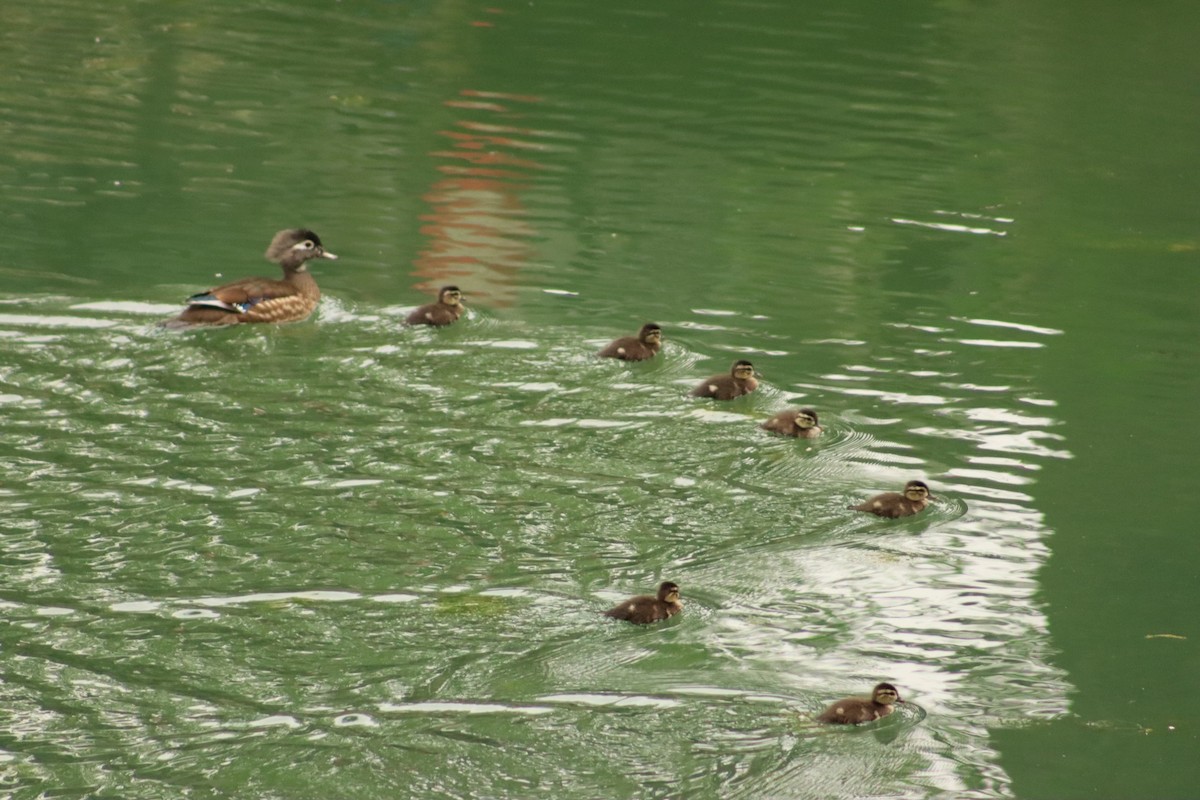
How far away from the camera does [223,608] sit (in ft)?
25.1

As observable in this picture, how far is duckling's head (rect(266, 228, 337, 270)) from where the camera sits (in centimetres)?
1241

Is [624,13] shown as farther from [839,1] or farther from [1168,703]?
[1168,703]

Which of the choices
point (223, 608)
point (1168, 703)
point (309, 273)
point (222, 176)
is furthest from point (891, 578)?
point (222, 176)

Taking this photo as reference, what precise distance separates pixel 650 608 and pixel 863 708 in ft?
3.72

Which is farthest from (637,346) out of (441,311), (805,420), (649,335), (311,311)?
(311,311)

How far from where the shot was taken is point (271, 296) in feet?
38.7

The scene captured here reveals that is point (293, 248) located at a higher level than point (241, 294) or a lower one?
higher

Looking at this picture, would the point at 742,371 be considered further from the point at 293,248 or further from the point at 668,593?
the point at 293,248

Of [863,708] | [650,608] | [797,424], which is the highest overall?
[797,424]

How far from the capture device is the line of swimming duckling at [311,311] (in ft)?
30.2

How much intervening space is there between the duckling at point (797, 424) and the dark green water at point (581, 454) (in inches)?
3.4

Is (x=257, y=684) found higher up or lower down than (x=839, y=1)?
lower down

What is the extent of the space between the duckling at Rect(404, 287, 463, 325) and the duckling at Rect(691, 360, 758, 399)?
1909 mm

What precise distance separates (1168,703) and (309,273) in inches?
281
